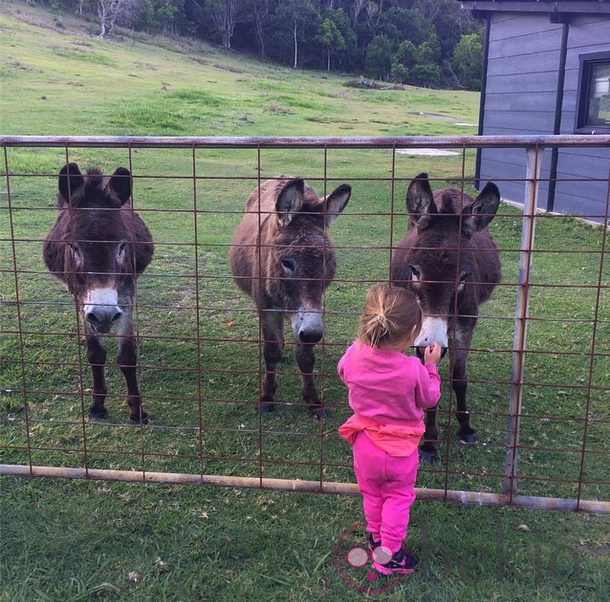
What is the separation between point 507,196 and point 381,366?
36.0 feet

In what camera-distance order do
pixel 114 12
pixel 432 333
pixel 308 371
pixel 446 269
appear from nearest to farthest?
pixel 432 333, pixel 446 269, pixel 308 371, pixel 114 12

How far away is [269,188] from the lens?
18.7 feet

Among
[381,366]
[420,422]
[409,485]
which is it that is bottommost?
[409,485]

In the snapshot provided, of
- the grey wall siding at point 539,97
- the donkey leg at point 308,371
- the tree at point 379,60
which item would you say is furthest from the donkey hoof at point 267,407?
the tree at point 379,60

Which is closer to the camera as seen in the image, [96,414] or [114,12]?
[96,414]

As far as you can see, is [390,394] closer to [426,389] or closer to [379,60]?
[426,389]

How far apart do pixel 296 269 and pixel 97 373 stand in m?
1.71

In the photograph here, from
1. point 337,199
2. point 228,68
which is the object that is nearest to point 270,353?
point 337,199

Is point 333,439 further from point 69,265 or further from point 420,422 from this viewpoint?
point 69,265

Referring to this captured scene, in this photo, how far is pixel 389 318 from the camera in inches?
109

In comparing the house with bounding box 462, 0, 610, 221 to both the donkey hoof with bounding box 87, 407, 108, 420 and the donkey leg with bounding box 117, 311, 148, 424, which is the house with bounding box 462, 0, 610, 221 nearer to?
the donkey leg with bounding box 117, 311, 148, 424

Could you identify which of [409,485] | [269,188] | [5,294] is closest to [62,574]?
[409,485]

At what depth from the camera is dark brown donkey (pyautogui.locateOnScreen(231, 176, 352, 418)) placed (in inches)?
159

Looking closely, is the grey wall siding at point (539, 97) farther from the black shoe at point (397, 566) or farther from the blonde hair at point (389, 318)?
the black shoe at point (397, 566)
